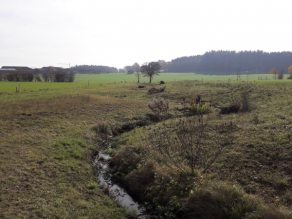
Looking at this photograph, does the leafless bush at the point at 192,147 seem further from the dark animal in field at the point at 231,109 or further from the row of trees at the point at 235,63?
the row of trees at the point at 235,63

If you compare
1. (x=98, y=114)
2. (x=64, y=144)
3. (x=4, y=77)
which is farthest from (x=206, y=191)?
(x=4, y=77)

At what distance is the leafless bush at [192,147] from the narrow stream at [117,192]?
5.94 ft

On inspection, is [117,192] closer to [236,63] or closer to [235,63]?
[235,63]

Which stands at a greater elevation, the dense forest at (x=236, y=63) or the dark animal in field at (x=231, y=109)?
the dense forest at (x=236, y=63)

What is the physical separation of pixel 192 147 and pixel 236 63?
14038cm

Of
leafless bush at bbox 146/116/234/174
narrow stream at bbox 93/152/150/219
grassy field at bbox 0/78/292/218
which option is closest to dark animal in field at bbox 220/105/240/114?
grassy field at bbox 0/78/292/218

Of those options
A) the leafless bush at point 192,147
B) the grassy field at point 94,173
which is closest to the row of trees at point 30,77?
the grassy field at point 94,173

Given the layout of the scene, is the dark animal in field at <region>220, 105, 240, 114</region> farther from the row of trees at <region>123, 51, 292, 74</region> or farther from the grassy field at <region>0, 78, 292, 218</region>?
the row of trees at <region>123, 51, 292, 74</region>

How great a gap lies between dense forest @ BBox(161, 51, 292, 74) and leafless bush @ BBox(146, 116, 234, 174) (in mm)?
120533

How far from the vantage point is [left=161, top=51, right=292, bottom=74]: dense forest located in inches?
4931

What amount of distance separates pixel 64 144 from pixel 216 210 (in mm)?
8637

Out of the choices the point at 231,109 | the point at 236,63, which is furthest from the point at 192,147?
the point at 236,63

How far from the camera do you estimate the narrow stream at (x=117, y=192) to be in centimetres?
705

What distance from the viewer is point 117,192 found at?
815 cm
